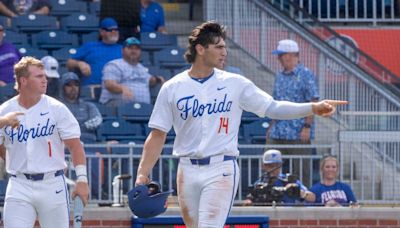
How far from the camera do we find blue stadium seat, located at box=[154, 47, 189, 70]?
14.1 m

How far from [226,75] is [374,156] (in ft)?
13.9

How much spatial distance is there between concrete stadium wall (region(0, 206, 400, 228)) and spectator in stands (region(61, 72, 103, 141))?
4.23 ft

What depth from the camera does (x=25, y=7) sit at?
14.7 metres

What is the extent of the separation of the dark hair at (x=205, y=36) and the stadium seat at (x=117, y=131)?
436cm

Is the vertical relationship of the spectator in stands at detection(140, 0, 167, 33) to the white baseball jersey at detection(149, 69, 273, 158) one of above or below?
above

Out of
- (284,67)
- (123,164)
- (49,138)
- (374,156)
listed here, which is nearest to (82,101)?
(123,164)

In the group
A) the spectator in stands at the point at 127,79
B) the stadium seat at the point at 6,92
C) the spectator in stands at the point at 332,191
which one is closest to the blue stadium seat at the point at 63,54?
the spectator in stands at the point at 127,79

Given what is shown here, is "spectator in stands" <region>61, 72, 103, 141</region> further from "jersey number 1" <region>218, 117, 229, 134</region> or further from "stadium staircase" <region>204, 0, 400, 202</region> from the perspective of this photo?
"jersey number 1" <region>218, 117, 229, 134</region>

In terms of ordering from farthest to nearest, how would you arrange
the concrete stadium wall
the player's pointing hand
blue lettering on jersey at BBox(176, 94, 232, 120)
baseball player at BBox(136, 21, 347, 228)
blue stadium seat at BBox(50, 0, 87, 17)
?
1. blue stadium seat at BBox(50, 0, 87, 17)
2. the concrete stadium wall
3. blue lettering on jersey at BBox(176, 94, 232, 120)
4. baseball player at BBox(136, 21, 347, 228)
5. the player's pointing hand

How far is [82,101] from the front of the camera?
1289cm

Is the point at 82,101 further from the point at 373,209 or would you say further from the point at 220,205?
the point at 220,205

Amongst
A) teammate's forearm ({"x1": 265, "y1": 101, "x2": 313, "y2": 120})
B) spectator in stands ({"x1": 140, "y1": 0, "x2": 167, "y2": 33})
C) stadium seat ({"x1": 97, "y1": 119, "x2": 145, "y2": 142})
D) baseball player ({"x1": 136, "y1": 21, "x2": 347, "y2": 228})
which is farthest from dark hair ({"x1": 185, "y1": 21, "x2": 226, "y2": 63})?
spectator in stands ({"x1": 140, "y1": 0, "x2": 167, "y2": 33})

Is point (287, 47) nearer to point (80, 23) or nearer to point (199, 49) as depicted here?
point (80, 23)

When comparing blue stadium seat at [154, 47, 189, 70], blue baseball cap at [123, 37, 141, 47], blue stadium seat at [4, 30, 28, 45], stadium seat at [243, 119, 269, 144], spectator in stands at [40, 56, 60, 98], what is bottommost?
stadium seat at [243, 119, 269, 144]
